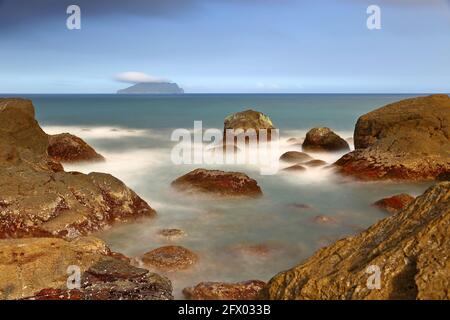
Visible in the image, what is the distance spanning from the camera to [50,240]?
22.3 ft

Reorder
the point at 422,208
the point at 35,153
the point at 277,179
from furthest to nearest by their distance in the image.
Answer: the point at 277,179 → the point at 35,153 → the point at 422,208

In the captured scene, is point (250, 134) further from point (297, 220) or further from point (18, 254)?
point (18, 254)

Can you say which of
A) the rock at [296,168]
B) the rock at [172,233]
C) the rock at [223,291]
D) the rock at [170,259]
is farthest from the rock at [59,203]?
the rock at [296,168]

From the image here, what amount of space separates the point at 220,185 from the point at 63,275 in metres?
8.03

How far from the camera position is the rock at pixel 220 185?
13641 mm

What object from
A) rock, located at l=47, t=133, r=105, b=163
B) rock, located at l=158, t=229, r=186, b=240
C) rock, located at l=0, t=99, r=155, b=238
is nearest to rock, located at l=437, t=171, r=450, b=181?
A: rock, located at l=158, t=229, r=186, b=240

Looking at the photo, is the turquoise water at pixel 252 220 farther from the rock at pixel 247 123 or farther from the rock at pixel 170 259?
the rock at pixel 247 123

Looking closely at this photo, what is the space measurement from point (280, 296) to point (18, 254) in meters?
3.96

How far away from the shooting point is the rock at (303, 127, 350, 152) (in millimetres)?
22094

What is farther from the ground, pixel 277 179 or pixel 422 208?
pixel 422 208

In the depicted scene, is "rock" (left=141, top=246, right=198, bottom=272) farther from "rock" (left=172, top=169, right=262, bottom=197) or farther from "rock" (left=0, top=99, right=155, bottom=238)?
"rock" (left=172, top=169, right=262, bottom=197)

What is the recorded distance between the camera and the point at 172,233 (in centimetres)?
1043

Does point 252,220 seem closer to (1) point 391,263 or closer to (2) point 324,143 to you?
(1) point 391,263
